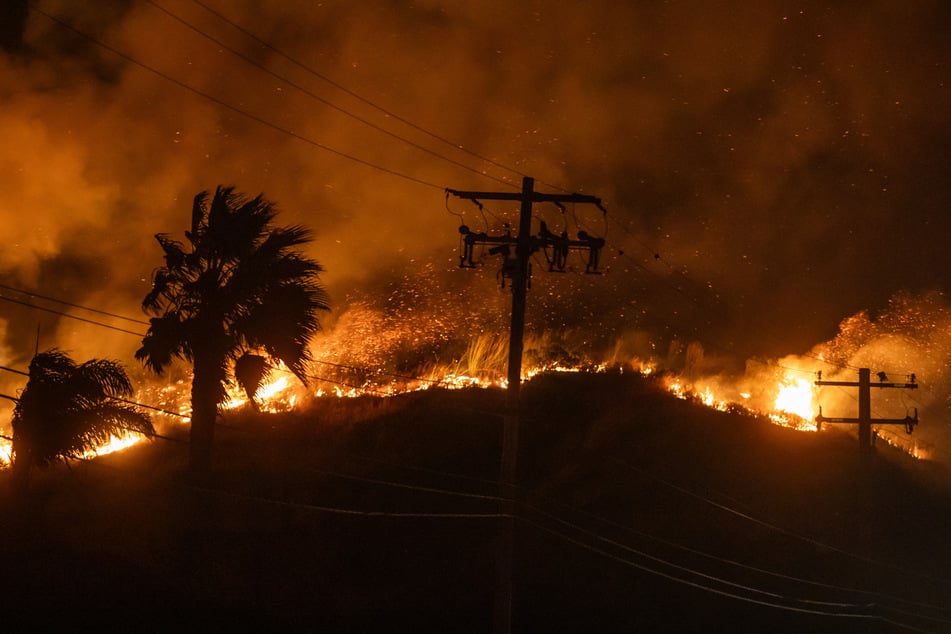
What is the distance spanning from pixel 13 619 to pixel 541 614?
40.5ft

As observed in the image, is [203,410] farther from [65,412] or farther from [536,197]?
[536,197]

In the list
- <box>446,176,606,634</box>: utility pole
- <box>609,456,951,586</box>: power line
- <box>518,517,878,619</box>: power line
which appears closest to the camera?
<box>446,176,606,634</box>: utility pole

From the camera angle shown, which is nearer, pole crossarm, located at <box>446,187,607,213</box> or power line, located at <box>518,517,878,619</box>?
pole crossarm, located at <box>446,187,607,213</box>

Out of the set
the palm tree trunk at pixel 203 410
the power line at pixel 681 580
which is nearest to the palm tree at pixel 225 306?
the palm tree trunk at pixel 203 410

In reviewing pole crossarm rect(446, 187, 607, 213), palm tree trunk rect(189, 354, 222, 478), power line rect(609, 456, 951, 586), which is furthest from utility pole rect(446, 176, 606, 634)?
power line rect(609, 456, 951, 586)

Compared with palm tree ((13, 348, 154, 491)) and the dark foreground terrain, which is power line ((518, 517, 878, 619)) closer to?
the dark foreground terrain

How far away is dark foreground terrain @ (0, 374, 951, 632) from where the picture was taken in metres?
20.8

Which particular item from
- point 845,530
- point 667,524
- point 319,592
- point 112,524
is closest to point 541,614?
point 319,592

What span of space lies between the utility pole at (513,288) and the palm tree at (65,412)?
7193 millimetres

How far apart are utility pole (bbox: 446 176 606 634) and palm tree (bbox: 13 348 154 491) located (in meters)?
7.19

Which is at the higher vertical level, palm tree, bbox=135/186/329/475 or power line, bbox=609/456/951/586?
palm tree, bbox=135/186/329/475

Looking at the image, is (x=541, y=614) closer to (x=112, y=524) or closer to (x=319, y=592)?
(x=319, y=592)

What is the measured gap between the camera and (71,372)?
64.9 ft

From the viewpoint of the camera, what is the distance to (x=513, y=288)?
1978 cm
